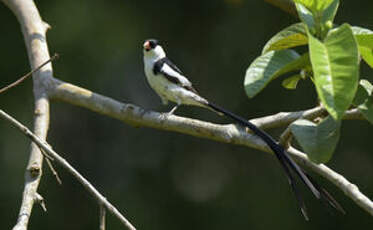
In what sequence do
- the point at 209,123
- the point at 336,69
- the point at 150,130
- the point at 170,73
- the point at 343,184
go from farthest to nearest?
the point at 150,130 < the point at 170,73 < the point at 209,123 < the point at 343,184 < the point at 336,69

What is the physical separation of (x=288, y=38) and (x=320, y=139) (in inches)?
10.0

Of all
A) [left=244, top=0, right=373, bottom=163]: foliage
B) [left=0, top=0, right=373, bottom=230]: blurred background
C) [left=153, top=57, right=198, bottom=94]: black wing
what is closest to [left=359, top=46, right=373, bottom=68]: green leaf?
[left=244, top=0, right=373, bottom=163]: foliage

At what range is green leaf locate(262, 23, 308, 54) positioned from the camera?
1373 millimetres

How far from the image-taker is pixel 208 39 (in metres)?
4.37

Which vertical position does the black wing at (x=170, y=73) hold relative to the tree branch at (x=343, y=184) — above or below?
below

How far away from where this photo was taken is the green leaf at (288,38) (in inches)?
54.1

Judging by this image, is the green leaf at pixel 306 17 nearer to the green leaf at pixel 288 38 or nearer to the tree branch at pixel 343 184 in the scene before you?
the green leaf at pixel 288 38

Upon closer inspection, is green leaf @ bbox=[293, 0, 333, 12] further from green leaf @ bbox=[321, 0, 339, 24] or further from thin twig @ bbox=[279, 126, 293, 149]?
thin twig @ bbox=[279, 126, 293, 149]

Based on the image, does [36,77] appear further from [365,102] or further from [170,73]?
[365,102]

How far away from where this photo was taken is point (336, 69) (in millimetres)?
1103

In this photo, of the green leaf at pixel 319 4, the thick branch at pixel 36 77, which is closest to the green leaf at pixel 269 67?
the green leaf at pixel 319 4

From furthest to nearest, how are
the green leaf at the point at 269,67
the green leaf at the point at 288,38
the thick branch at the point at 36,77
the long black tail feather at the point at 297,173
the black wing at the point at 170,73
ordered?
the black wing at the point at 170,73, the thick branch at the point at 36,77, the long black tail feather at the point at 297,173, the green leaf at the point at 288,38, the green leaf at the point at 269,67

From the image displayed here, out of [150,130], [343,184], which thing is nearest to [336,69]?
[343,184]

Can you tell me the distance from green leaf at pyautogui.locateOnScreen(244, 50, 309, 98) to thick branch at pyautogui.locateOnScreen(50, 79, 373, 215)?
34 cm
